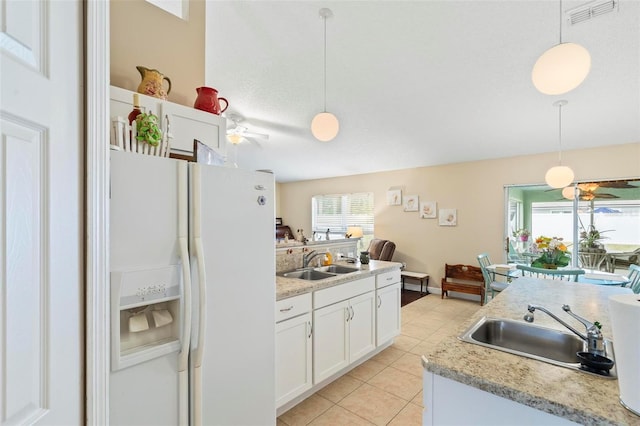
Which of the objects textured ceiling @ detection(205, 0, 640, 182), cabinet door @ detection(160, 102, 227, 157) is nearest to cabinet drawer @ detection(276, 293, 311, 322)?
cabinet door @ detection(160, 102, 227, 157)

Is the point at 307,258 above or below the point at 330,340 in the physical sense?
above

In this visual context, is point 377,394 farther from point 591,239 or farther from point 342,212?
point 342,212

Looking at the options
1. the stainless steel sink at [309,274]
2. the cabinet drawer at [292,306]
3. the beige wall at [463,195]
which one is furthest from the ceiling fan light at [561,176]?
the cabinet drawer at [292,306]

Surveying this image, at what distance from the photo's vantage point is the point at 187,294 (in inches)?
51.0

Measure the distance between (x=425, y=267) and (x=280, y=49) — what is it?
4.72 metres

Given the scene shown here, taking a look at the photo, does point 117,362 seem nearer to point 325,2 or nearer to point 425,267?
point 325,2

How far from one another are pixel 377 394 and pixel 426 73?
3123 millimetres

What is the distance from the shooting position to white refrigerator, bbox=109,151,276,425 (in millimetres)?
1185

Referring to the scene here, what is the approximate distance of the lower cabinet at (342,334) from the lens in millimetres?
2312

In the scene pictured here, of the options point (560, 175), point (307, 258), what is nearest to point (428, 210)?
point (560, 175)

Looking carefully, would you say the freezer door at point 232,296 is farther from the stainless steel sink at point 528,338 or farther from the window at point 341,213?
the window at point 341,213

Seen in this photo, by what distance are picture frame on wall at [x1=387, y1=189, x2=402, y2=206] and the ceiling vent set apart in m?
4.04

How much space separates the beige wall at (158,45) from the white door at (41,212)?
1087mm

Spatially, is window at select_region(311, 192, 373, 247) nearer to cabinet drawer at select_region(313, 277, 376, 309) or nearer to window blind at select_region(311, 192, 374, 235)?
window blind at select_region(311, 192, 374, 235)
